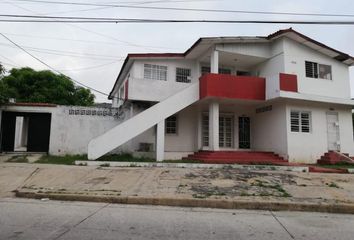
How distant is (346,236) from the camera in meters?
5.63

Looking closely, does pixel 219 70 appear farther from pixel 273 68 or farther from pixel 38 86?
pixel 38 86

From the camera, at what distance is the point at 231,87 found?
1584 cm

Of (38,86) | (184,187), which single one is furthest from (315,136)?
(38,86)

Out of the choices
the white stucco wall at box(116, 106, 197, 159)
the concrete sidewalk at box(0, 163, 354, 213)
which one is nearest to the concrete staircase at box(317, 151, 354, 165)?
the concrete sidewalk at box(0, 163, 354, 213)

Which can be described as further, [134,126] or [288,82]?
[288,82]

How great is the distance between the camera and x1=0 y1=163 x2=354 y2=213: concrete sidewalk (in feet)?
26.3

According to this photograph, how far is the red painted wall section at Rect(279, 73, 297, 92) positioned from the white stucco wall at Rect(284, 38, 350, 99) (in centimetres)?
104

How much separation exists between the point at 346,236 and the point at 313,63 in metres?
14.2

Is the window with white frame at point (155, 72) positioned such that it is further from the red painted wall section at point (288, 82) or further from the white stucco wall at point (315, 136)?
the white stucco wall at point (315, 136)

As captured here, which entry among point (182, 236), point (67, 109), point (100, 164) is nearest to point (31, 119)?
point (67, 109)

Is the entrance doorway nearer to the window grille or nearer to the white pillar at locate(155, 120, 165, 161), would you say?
the white pillar at locate(155, 120, 165, 161)

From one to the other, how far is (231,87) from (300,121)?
4318 mm

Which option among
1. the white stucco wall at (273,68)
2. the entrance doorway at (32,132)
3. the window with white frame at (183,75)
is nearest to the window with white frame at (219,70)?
the window with white frame at (183,75)

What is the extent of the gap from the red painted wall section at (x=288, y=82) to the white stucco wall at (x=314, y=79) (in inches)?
40.9
